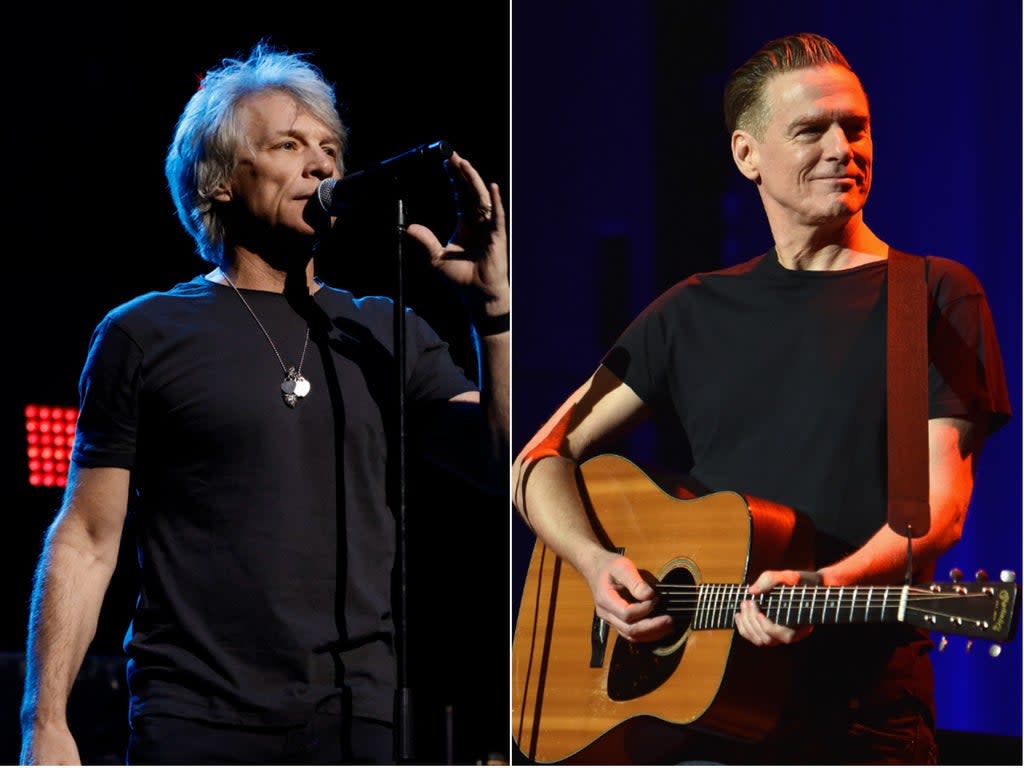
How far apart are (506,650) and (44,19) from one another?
2.01 m

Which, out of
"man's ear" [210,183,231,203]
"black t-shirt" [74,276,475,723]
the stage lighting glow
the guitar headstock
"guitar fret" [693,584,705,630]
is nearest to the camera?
the guitar headstock

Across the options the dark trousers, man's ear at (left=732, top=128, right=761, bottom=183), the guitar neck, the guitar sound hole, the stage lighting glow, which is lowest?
the dark trousers

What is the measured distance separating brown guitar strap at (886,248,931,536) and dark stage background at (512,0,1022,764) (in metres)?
0.07

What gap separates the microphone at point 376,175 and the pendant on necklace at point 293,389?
31 centimetres

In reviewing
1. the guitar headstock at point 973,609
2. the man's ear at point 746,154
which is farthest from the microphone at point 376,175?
the guitar headstock at point 973,609

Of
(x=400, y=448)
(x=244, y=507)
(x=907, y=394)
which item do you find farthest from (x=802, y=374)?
(x=244, y=507)

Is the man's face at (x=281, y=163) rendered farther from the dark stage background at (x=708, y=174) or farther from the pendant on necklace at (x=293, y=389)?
the dark stage background at (x=708, y=174)

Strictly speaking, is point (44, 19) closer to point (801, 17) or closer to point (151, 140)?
point (151, 140)

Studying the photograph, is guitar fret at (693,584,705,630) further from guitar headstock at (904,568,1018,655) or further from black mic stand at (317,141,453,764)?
black mic stand at (317,141,453,764)

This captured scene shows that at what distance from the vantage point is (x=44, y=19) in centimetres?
363

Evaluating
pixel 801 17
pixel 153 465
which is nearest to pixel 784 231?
pixel 801 17

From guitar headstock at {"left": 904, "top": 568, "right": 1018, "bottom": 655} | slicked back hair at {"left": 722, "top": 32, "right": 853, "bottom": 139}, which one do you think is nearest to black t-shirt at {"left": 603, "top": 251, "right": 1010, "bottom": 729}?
guitar headstock at {"left": 904, "top": 568, "right": 1018, "bottom": 655}

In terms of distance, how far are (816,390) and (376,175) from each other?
90 cm

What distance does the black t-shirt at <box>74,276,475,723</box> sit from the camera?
8.16 feet
